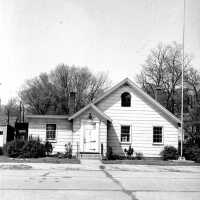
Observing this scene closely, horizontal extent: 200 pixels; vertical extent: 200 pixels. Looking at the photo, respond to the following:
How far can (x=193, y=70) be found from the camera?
44688 mm

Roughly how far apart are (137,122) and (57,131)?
Answer: 21.3 ft

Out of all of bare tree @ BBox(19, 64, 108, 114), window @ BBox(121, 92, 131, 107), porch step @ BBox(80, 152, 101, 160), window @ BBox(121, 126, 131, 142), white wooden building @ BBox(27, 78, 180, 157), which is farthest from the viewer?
bare tree @ BBox(19, 64, 108, 114)

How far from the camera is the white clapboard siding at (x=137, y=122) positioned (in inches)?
1117

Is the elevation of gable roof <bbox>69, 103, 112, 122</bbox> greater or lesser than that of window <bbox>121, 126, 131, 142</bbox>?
greater

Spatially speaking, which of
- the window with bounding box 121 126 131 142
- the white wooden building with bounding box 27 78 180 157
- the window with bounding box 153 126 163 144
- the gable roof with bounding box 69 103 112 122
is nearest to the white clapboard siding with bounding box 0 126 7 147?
the white wooden building with bounding box 27 78 180 157

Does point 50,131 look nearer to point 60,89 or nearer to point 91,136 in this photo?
point 91,136

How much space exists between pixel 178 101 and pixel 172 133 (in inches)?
720

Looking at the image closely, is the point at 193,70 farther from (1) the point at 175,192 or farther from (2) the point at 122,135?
(1) the point at 175,192

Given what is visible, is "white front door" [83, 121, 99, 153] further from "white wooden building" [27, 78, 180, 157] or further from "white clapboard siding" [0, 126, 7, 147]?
"white clapboard siding" [0, 126, 7, 147]

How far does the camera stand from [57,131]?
28.0 meters

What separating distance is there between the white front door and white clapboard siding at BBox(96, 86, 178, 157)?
5.59 ft

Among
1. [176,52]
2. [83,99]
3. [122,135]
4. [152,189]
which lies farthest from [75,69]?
[152,189]

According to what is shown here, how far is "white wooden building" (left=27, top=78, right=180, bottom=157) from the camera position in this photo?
27938 millimetres

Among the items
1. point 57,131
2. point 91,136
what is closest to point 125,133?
point 91,136
